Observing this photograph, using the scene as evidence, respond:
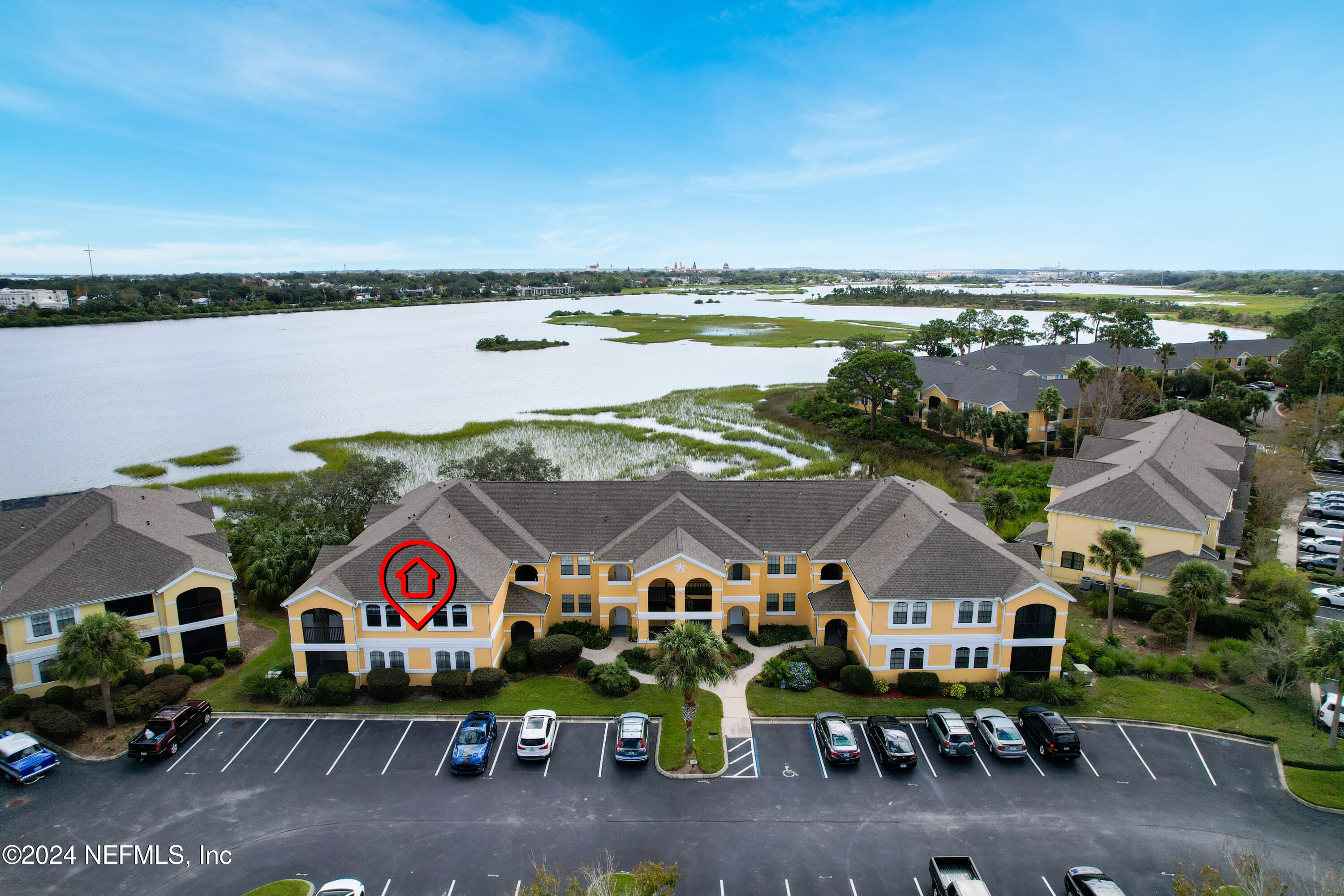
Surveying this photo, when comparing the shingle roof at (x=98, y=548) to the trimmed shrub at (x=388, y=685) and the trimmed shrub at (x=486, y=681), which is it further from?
the trimmed shrub at (x=486, y=681)

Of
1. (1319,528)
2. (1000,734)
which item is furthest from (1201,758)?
(1319,528)

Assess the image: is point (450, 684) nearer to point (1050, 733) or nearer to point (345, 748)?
point (345, 748)

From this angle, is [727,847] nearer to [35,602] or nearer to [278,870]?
[278,870]

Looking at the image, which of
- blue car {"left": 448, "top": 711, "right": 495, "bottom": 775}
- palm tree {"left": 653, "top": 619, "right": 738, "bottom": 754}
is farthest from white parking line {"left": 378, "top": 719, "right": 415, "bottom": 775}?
palm tree {"left": 653, "top": 619, "right": 738, "bottom": 754}

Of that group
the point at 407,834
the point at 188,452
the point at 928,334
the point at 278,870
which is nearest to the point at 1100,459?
the point at 407,834

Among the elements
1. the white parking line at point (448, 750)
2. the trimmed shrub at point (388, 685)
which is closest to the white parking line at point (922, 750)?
the white parking line at point (448, 750)

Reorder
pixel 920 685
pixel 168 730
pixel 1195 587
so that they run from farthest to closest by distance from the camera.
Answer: pixel 1195 587 < pixel 920 685 < pixel 168 730
